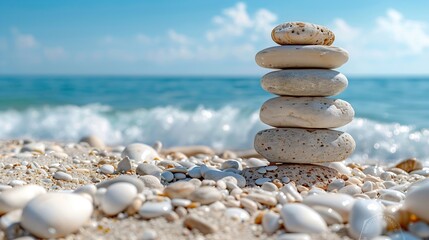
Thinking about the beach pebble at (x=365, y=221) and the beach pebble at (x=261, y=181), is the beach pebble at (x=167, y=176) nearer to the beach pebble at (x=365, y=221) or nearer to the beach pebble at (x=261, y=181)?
the beach pebble at (x=261, y=181)

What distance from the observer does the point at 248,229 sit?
2.71 meters

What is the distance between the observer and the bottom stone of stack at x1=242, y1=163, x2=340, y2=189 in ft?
13.2

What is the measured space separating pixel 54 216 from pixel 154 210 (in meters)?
0.54

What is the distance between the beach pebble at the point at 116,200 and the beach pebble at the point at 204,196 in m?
0.37

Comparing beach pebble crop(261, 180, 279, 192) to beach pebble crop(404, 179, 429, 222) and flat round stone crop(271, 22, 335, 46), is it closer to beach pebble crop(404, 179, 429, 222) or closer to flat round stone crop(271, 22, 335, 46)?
beach pebble crop(404, 179, 429, 222)

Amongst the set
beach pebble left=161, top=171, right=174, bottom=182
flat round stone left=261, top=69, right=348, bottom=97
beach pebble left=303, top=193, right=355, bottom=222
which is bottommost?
beach pebble left=161, top=171, right=174, bottom=182

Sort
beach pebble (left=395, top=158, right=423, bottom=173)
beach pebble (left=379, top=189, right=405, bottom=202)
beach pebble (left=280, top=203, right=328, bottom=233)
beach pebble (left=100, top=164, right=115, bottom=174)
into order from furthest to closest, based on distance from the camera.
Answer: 1. beach pebble (left=395, top=158, right=423, bottom=173)
2. beach pebble (left=100, top=164, right=115, bottom=174)
3. beach pebble (left=379, top=189, right=405, bottom=202)
4. beach pebble (left=280, top=203, right=328, bottom=233)

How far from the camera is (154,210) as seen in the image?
282cm

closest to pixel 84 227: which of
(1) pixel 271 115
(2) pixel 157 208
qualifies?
(2) pixel 157 208

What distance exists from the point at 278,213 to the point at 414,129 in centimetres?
941

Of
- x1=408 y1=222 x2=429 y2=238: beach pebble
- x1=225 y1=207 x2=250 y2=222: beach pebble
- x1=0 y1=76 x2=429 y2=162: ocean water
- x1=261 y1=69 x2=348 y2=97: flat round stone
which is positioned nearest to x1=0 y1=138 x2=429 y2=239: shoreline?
x1=225 y1=207 x2=250 y2=222: beach pebble

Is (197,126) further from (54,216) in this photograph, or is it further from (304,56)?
(54,216)

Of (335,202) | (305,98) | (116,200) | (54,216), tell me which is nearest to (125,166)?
(116,200)

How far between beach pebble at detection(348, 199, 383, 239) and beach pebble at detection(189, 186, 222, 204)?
32.2 inches
